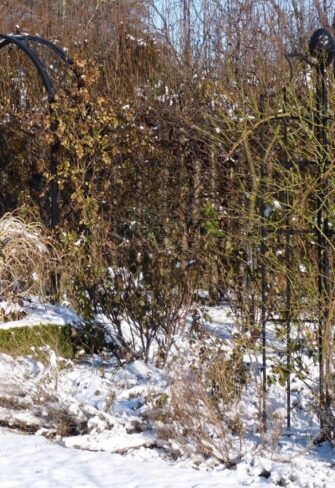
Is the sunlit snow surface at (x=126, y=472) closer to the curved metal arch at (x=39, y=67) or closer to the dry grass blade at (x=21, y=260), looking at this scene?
the dry grass blade at (x=21, y=260)

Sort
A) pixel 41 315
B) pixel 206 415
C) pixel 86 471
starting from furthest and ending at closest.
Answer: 1. pixel 41 315
2. pixel 206 415
3. pixel 86 471

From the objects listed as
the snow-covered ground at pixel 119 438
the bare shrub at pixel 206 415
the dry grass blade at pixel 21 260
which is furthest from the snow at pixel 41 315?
the bare shrub at pixel 206 415

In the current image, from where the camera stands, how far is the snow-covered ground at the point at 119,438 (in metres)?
4.04

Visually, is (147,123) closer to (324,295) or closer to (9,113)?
(9,113)

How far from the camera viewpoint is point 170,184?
8297 mm

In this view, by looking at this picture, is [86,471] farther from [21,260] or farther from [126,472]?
[21,260]

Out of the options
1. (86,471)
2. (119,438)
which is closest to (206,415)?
(119,438)

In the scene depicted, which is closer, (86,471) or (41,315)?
(86,471)

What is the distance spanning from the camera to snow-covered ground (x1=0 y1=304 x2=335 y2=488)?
4.04m

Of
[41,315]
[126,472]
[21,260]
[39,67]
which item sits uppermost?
[39,67]

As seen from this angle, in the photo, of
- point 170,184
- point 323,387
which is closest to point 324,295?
point 323,387

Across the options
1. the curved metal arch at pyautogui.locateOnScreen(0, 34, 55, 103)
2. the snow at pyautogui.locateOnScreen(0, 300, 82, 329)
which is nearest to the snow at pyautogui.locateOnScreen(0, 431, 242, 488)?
the snow at pyautogui.locateOnScreen(0, 300, 82, 329)

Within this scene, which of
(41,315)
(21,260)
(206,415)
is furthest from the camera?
(21,260)

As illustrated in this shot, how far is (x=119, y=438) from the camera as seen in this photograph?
4535 millimetres
